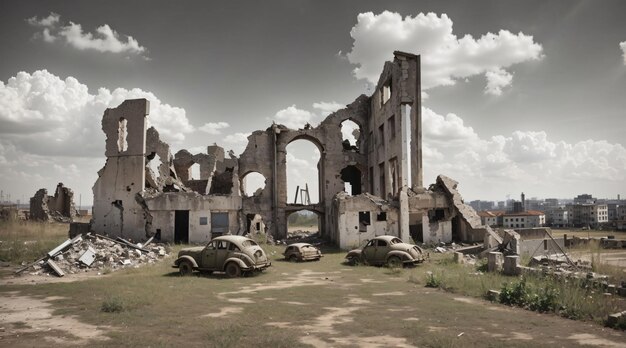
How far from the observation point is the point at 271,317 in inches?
342

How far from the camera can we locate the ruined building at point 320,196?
80.4ft

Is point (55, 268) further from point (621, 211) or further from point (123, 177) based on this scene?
point (621, 211)

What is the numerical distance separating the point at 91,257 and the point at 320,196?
59.4 feet

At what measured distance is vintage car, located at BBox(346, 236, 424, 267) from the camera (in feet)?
53.5

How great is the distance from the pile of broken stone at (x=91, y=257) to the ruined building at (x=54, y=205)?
24.4 metres

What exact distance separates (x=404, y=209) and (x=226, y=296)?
1509cm

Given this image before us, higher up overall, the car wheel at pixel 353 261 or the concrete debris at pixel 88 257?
the concrete debris at pixel 88 257

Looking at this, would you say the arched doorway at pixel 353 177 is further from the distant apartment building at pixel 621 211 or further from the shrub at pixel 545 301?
the distant apartment building at pixel 621 211

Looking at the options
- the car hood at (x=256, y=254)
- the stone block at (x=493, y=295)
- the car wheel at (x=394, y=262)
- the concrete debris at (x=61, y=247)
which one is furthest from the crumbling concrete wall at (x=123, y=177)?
the stone block at (x=493, y=295)

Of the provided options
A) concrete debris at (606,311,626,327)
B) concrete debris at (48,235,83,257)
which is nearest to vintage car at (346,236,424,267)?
concrete debris at (606,311,626,327)

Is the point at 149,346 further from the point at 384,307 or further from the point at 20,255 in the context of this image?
the point at 20,255

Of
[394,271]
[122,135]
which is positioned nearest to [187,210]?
[122,135]

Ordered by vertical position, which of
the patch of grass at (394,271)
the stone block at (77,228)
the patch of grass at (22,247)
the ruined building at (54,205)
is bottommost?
the patch of grass at (394,271)

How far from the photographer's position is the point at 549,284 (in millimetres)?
10281
